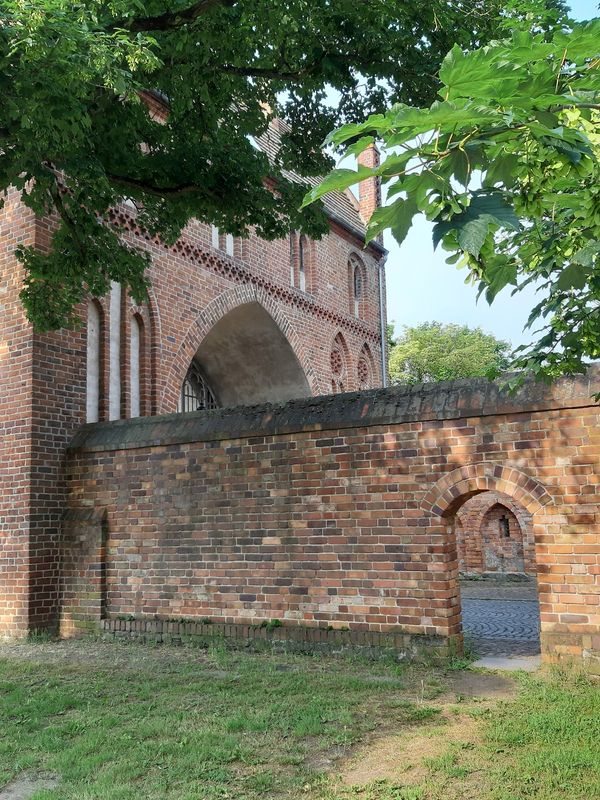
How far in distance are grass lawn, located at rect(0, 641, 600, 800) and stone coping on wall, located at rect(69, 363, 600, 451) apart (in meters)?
2.29

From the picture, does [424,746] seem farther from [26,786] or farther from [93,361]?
[93,361]

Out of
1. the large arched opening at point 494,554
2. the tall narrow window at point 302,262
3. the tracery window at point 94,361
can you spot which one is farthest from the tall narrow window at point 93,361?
the tall narrow window at point 302,262

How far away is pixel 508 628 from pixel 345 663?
3031 millimetres

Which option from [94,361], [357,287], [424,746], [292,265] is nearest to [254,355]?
[292,265]

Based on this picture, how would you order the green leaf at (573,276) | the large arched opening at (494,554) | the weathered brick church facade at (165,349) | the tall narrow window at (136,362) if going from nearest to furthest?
the green leaf at (573,276), the large arched opening at (494,554), the weathered brick church facade at (165,349), the tall narrow window at (136,362)

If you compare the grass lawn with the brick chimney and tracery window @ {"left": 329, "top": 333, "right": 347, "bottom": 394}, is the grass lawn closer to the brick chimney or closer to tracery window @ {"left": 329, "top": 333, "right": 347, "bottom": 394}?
tracery window @ {"left": 329, "top": 333, "right": 347, "bottom": 394}

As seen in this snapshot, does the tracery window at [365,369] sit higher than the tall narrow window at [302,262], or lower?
lower

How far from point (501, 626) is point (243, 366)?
8.92 m

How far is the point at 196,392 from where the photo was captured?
1572cm

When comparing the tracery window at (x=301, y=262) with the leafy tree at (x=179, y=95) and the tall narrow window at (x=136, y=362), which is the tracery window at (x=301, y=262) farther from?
the leafy tree at (x=179, y=95)

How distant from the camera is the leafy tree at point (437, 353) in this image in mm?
40469

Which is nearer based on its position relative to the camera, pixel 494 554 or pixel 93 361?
pixel 93 361

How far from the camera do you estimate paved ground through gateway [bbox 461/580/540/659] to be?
7477 mm

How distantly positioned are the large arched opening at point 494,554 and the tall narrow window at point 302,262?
6.23 m
